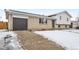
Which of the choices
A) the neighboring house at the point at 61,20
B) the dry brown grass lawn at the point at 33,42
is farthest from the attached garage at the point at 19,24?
the neighboring house at the point at 61,20

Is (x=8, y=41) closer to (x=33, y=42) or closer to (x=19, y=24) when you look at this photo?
(x=19, y=24)

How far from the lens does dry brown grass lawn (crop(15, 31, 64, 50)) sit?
678cm

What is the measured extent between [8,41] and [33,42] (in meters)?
1.03

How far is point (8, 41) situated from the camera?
7137 millimetres

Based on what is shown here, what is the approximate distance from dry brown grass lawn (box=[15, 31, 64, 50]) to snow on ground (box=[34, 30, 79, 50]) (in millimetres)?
339

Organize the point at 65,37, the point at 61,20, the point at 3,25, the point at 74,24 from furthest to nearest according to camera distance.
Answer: the point at 61,20 → the point at 74,24 → the point at 65,37 → the point at 3,25

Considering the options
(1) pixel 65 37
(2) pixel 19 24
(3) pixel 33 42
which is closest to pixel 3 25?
(2) pixel 19 24

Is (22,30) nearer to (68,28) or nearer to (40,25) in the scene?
(40,25)

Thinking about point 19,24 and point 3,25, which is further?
point 3,25

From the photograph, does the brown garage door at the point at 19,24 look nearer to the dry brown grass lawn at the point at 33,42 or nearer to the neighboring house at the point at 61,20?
the dry brown grass lawn at the point at 33,42

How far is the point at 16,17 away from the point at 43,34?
159cm

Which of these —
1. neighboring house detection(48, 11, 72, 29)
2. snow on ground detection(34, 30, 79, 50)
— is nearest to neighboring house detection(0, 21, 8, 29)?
snow on ground detection(34, 30, 79, 50)

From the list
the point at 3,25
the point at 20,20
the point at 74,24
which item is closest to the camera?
the point at 20,20
